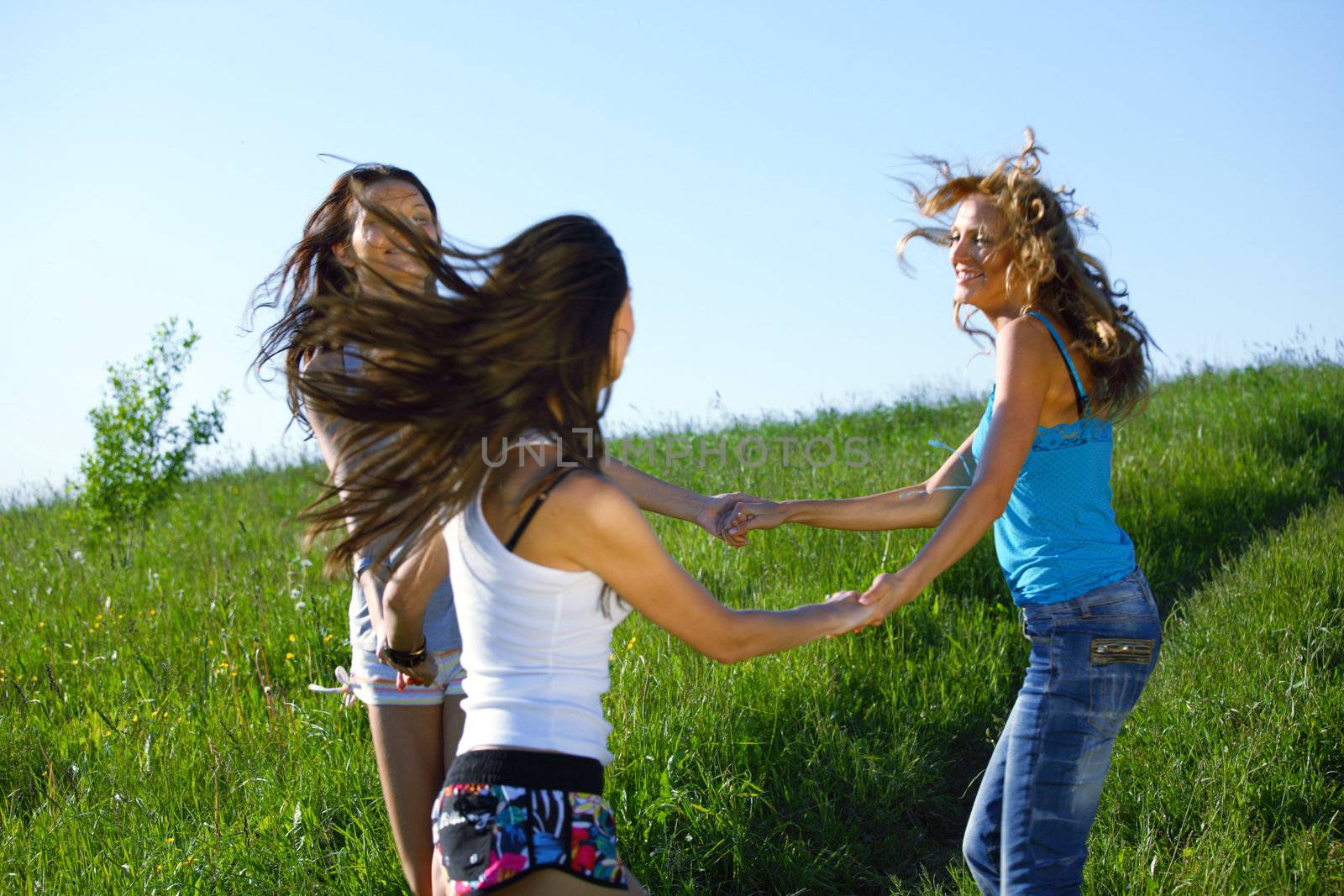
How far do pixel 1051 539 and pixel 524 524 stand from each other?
141cm

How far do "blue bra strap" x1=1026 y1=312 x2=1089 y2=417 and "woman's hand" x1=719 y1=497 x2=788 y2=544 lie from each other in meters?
1.01

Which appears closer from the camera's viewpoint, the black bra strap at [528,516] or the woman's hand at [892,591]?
the black bra strap at [528,516]

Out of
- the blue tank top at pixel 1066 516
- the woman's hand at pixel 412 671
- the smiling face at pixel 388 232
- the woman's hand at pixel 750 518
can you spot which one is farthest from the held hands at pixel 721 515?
the smiling face at pixel 388 232

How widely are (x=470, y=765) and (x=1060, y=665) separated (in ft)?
4.68

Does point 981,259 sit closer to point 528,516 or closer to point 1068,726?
point 1068,726

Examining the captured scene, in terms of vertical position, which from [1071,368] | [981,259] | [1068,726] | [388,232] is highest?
[388,232]

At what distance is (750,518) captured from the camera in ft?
11.1

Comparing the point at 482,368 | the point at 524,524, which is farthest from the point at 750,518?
the point at 524,524

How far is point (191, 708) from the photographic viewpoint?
186 inches

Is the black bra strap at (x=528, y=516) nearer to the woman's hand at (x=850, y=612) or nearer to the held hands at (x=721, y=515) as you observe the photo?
the woman's hand at (x=850, y=612)

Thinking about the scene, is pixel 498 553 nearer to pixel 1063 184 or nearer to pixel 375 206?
pixel 375 206

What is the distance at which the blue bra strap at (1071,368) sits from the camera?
2613 millimetres

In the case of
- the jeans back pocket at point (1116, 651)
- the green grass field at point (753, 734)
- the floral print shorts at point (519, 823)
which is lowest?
the green grass field at point (753, 734)

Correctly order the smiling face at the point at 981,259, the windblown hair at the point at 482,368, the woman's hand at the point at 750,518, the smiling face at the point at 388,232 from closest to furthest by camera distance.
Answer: the windblown hair at the point at 482,368 < the smiling face at the point at 388,232 < the smiling face at the point at 981,259 < the woman's hand at the point at 750,518
